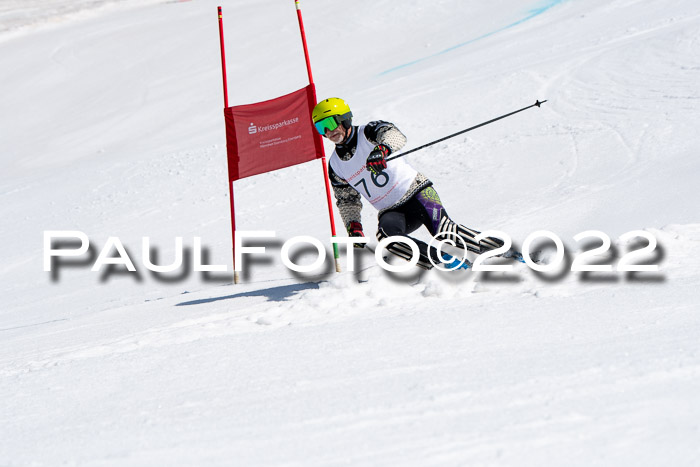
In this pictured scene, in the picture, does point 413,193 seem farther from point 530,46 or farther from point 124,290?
point 530,46

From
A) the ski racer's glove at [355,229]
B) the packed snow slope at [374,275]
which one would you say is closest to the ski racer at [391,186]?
the ski racer's glove at [355,229]

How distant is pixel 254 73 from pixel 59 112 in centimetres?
453

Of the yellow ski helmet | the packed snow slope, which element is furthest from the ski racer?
the packed snow slope

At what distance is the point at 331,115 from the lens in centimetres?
450

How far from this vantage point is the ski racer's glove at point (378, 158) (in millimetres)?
4273

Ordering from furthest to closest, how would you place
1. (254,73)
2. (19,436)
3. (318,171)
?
(254,73) < (318,171) < (19,436)

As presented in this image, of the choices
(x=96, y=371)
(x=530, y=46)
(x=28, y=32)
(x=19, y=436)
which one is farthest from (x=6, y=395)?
(x=28, y=32)

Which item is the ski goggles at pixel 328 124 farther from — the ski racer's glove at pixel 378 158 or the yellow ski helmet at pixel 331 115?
the ski racer's glove at pixel 378 158

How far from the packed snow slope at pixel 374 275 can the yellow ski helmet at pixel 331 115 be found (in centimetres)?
95

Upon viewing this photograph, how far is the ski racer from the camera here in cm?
448

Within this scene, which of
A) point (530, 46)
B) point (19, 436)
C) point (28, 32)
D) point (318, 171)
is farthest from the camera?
point (28, 32)

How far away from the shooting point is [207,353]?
330cm

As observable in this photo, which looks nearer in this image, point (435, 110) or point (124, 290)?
point (124, 290)

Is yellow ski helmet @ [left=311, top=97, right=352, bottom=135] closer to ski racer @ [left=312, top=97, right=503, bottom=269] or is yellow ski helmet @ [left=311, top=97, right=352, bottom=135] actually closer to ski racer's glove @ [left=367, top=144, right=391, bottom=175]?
ski racer @ [left=312, top=97, right=503, bottom=269]
